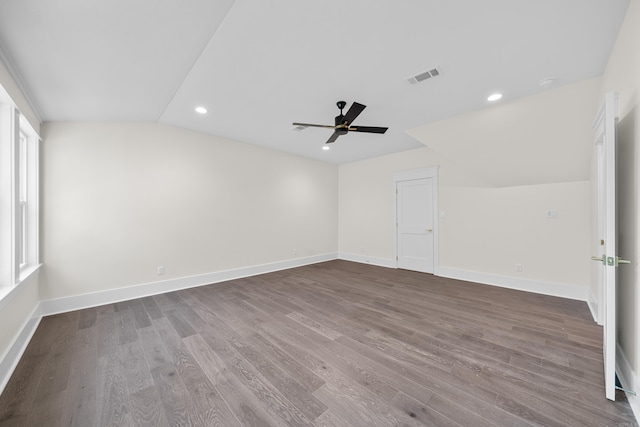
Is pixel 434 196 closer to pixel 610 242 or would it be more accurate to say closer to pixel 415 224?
pixel 415 224

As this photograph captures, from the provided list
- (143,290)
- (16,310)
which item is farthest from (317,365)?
(143,290)

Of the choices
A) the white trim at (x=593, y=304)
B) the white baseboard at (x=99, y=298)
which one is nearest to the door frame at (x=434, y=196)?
the white trim at (x=593, y=304)

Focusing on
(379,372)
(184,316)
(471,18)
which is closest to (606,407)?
(379,372)

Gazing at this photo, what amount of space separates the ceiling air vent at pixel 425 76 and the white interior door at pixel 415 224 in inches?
109

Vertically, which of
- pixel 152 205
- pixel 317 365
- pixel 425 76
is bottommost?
pixel 317 365

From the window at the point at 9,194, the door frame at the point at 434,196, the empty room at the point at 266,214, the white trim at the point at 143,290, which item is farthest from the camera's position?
the door frame at the point at 434,196

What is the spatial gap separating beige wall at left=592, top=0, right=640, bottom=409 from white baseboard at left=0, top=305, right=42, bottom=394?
169 inches

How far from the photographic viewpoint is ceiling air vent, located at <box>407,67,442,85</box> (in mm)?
2373

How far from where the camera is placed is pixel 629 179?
66.3 inches

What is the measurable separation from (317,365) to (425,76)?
115 inches

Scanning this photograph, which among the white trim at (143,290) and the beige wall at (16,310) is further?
the white trim at (143,290)

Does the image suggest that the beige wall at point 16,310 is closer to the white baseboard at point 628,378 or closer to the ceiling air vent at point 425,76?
the ceiling air vent at point 425,76

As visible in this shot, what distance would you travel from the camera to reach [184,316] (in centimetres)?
295

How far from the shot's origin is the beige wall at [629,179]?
154cm
